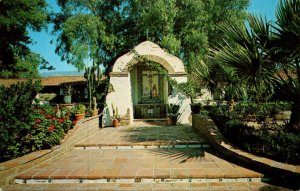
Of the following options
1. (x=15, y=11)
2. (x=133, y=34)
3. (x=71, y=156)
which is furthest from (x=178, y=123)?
(x=15, y=11)

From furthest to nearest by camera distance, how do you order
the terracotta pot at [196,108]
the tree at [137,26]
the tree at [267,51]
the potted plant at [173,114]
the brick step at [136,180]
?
the tree at [137,26] < the potted plant at [173,114] < the terracotta pot at [196,108] < the tree at [267,51] < the brick step at [136,180]

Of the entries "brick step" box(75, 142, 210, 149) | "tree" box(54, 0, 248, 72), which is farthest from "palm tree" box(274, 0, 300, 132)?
"tree" box(54, 0, 248, 72)

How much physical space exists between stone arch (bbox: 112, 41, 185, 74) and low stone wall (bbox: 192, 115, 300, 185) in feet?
17.1

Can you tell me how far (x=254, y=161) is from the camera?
5137 mm

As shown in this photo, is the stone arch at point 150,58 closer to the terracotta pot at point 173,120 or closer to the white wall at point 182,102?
the white wall at point 182,102

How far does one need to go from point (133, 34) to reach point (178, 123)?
1030cm

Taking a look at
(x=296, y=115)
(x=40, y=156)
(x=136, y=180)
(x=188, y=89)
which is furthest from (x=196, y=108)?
(x=40, y=156)

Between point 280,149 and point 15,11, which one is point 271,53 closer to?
point 280,149

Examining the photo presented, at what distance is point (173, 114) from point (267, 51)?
6.68 metres

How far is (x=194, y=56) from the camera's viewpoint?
17203 millimetres

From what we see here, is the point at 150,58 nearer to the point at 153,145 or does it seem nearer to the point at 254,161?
the point at 153,145

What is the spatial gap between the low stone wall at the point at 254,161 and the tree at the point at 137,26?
9563mm

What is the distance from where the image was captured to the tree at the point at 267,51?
5328 millimetres

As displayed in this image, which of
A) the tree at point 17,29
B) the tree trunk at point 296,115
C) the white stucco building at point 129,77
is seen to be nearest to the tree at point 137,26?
the white stucco building at point 129,77
